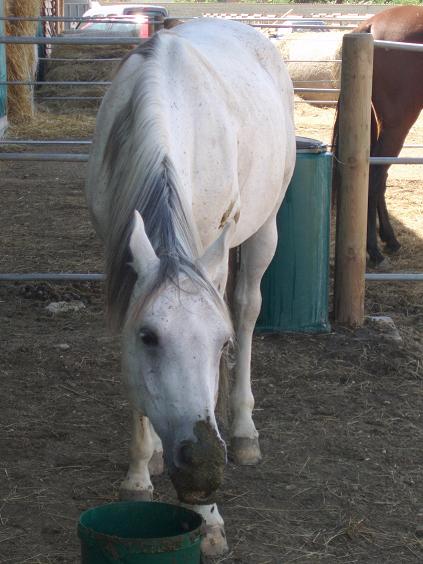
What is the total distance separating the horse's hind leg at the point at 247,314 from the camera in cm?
338

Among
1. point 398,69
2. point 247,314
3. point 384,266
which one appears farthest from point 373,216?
point 247,314

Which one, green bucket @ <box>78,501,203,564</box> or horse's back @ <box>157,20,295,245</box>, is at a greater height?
horse's back @ <box>157,20,295,245</box>

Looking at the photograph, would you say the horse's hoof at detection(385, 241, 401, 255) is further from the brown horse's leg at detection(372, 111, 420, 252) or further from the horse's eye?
the horse's eye

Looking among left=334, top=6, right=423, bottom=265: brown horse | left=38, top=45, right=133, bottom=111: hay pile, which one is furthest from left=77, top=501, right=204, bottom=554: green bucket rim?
left=38, top=45, right=133, bottom=111: hay pile

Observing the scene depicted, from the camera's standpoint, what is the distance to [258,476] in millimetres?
3154

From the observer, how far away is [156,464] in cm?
310

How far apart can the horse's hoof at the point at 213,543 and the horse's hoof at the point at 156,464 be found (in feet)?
1.66

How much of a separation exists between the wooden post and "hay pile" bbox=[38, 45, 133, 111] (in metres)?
8.81

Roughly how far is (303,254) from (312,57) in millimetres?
11417

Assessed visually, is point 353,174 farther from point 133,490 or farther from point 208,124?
point 133,490

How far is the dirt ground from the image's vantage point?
8.95 ft

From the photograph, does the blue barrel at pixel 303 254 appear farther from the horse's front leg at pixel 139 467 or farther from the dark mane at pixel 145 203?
the dark mane at pixel 145 203

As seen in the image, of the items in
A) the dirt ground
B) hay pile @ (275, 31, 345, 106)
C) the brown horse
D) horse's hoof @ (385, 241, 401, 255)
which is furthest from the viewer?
hay pile @ (275, 31, 345, 106)

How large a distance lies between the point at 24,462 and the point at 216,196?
4.03 feet
